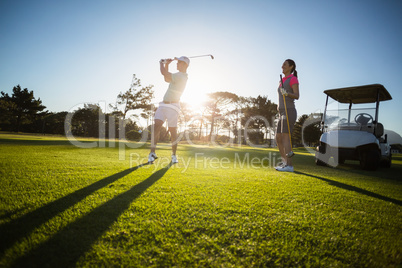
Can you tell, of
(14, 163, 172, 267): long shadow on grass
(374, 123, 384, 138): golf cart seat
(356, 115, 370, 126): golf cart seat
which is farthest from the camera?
(356, 115, 370, 126): golf cart seat

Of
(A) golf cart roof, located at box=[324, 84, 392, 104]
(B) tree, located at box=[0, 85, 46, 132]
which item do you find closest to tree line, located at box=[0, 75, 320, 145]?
(B) tree, located at box=[0, 85, 46, 132]

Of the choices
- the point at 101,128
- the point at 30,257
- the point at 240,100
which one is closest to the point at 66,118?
the point at 101,128

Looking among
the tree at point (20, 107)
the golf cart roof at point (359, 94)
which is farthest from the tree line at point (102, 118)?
the golf cart roof at point (359, 94)

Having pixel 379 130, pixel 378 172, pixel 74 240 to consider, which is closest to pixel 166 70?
pixel 74 240

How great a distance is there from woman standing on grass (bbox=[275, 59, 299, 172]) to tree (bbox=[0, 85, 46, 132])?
57958 mm

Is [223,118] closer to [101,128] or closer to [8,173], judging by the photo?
[101,128]

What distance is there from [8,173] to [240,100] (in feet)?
148

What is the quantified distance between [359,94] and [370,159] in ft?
10.0

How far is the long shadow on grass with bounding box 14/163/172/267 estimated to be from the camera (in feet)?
2.42

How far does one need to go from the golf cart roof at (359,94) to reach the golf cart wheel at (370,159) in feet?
7.63

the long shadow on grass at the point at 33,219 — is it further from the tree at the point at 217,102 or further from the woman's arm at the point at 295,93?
the tree at the point at 217,102

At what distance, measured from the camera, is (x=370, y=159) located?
445cm

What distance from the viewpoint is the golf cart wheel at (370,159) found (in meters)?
4.40

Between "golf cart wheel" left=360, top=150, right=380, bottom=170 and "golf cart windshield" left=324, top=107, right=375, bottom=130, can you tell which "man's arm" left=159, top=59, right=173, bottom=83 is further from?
"golf cart windshield" left=324, top=107, right=375, bottom=130
